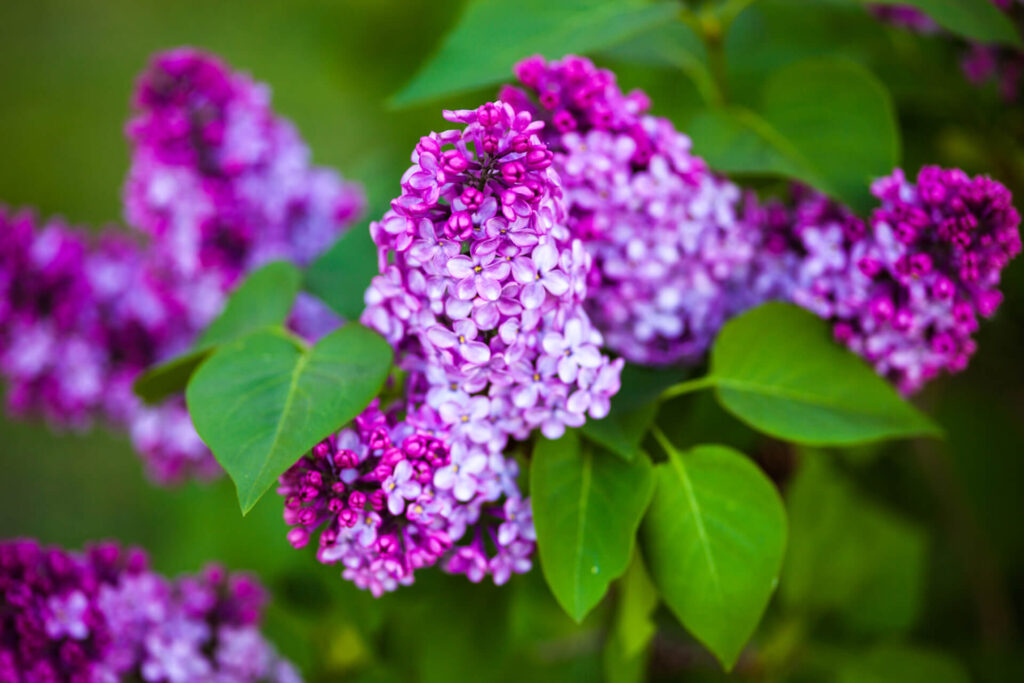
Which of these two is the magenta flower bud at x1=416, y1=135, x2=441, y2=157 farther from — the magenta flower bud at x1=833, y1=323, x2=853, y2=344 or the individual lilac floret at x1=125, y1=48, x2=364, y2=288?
the individual lilac floret at x1=125, y1=48, x2=364, y2=288

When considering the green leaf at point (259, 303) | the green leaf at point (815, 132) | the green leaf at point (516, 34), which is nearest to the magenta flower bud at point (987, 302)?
the green leaf at point (815, 132)

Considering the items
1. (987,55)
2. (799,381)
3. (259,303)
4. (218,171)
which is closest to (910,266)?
(799,381)

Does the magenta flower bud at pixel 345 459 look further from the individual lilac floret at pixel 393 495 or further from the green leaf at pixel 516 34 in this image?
the green leaf at pixel 516 34

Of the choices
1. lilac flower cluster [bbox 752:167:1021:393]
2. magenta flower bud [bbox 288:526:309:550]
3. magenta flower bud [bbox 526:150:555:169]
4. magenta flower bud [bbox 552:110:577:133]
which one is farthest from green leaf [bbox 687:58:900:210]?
magenta flower bud [bbox 288:526:309:550]

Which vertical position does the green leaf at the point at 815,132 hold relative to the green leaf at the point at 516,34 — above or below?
below

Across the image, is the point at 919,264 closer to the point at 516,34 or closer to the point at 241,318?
A: the point at 516,34
